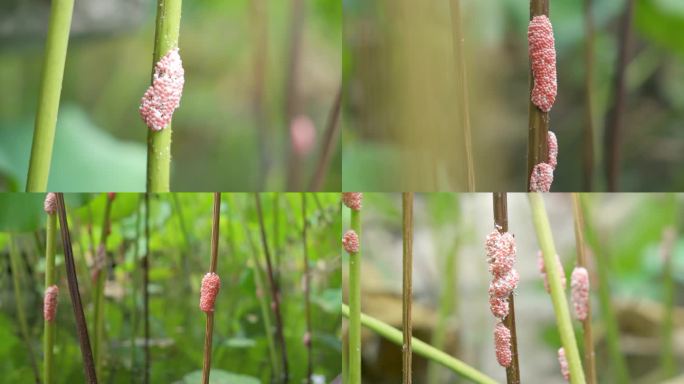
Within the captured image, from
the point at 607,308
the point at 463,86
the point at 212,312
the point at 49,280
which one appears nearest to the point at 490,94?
the point at 463,86

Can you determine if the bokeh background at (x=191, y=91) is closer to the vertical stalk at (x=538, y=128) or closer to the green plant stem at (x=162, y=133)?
the green plant stem at (x=162, y=133)

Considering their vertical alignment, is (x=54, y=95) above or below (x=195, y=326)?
above

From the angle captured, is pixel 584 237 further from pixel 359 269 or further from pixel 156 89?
pixel 156 89

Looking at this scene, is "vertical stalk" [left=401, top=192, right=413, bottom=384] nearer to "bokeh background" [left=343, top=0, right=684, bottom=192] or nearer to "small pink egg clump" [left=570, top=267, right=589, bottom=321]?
"bokeh background" [left=343, top=0, right=684, bottom=192]

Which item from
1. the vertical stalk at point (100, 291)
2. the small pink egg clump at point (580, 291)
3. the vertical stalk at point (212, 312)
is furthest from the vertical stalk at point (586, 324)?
the vertical stalk at point (100, 291)

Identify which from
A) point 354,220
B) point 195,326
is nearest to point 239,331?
point 195,326

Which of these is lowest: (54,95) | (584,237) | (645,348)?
(645,348)
